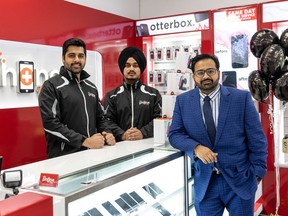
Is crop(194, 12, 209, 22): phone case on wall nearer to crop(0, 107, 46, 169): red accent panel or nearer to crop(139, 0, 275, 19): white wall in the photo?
crop(139, 0, 275, 19): white wall

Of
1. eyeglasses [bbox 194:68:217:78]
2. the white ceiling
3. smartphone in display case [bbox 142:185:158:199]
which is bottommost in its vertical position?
smartphone in display case [bbox 142:185:158:199]

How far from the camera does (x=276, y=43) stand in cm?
328

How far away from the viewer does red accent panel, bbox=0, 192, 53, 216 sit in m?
1.24

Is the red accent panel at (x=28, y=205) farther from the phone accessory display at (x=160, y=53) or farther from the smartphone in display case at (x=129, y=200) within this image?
the phone accessory display at (x=160, y=53)

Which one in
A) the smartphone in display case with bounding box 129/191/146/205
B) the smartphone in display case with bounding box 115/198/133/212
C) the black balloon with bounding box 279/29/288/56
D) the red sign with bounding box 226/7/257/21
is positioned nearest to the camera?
the smartphone in display case with bounding box 115/198/133/212

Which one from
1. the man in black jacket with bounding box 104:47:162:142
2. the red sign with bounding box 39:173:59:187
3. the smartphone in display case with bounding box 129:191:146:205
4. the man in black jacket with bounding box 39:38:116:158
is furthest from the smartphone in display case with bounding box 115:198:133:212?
the man in black jacket with bounding box 104:47:162:142

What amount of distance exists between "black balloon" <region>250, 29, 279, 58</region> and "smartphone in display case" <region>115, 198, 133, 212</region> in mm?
2089

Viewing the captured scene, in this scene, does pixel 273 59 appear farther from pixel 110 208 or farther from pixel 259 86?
pixel 110 208

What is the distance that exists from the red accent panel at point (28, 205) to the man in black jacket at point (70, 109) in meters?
1.36

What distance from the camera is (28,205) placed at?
128 centimetres

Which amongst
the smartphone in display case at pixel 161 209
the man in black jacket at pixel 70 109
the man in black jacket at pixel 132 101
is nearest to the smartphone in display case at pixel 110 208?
the smartphone in display case at pixel 161 209

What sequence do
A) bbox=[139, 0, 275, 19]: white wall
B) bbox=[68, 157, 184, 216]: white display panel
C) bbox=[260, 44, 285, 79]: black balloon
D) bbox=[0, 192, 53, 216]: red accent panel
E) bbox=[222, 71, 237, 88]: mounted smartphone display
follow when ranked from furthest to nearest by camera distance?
bbox=[139, 0, 275, 19]: white wall, bbox=[222, 71, 237, 88]: mounted smartphone display, bbox=[260, 44, 285, 79]: black balloon, bbox=[68, 157, 184, 216]: white display panel, bbox=[0, 192, 53, 216]: red accent panel

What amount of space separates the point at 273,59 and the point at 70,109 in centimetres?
185

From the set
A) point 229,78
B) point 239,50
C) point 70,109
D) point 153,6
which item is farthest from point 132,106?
point 153,6
